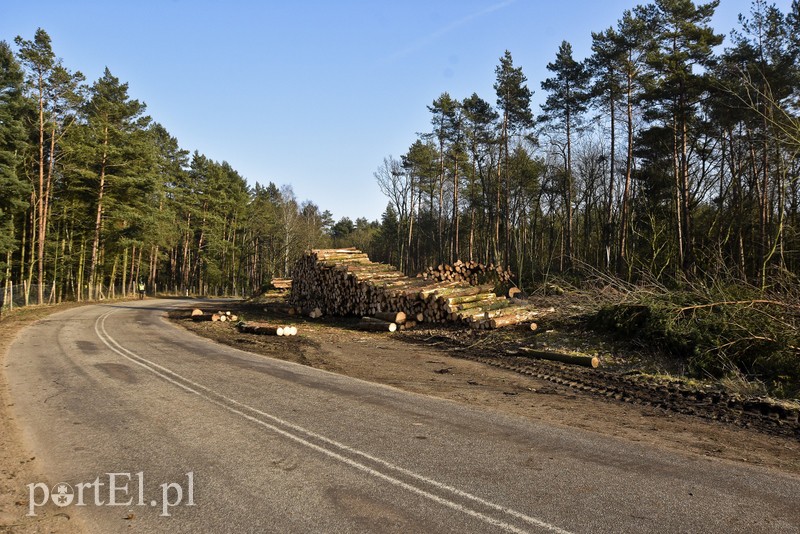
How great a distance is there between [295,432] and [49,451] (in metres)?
3.01

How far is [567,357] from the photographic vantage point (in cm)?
1190

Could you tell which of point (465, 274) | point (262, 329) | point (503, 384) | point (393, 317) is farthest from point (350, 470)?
point (465, 274)

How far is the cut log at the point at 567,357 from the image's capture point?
37.3 ft

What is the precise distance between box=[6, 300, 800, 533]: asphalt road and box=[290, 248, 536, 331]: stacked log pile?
894 cm

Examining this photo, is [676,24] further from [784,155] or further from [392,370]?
[392,370]

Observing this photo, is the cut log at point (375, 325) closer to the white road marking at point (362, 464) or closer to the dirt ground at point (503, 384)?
the dirt ground at point (503, 384)

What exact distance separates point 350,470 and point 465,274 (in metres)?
19.6

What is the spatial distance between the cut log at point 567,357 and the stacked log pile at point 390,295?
335cm

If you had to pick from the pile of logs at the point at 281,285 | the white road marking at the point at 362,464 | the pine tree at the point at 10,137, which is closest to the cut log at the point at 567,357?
the white road marking at the point at 362,464

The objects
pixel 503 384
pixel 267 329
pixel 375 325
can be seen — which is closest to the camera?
pixel 503 384

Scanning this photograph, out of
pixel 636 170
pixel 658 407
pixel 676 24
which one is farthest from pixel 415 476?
pixel 636 170

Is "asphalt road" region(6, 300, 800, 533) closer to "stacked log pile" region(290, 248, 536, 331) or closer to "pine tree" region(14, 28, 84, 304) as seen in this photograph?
"stacked log pile" region(290, 248, 536, 331)

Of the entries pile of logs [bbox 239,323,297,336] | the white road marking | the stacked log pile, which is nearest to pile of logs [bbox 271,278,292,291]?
the stacked log pile

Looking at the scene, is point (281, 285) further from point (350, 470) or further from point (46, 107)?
point (350, 470)
